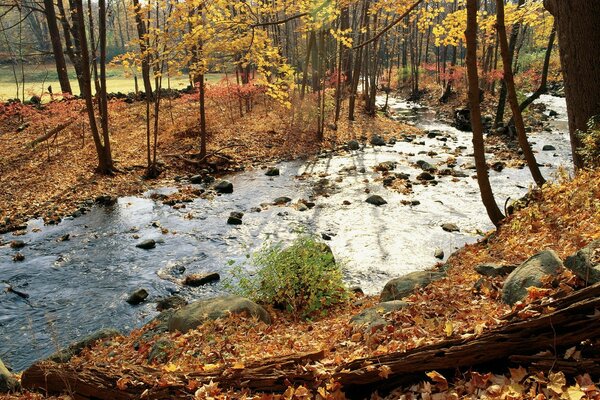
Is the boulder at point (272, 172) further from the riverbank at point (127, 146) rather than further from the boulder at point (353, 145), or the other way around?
the boulder at point (353, 145)

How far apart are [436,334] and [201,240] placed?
8.43m

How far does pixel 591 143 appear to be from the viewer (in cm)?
677

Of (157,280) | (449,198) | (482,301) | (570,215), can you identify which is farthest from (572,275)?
(449,198)

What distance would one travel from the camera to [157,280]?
30.5ft

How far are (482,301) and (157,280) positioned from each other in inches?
273

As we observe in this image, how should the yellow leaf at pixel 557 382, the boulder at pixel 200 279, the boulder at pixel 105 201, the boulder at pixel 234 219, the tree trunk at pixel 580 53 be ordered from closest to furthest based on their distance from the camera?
the yellow leaf at pixel 557 382
the tree trunk at pixel 580 53
the boulder at pixel 200 279
the boulder at pixel 234 219
the boulder at pixel 105 201

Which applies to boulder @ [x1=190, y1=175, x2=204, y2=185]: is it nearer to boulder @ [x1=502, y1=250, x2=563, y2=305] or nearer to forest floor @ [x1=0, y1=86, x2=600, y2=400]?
forest floor @ [x1=0, y1=86, x2=600, y2=400]

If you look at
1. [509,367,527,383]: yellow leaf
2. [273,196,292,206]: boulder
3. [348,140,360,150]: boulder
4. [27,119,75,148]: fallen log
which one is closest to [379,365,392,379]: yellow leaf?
[509,367,527,383]: yellow leaf

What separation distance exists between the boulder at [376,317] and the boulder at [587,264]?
194 centimetres

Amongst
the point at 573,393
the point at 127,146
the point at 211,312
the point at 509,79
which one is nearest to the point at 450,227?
the point at 509,79

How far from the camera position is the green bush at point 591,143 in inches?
265

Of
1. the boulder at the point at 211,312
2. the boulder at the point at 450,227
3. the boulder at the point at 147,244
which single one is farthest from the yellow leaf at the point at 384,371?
the boulder at the point at 147,244

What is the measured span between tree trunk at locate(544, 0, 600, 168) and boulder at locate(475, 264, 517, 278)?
130 inches

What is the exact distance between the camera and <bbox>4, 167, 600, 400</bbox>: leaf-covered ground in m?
2.94
